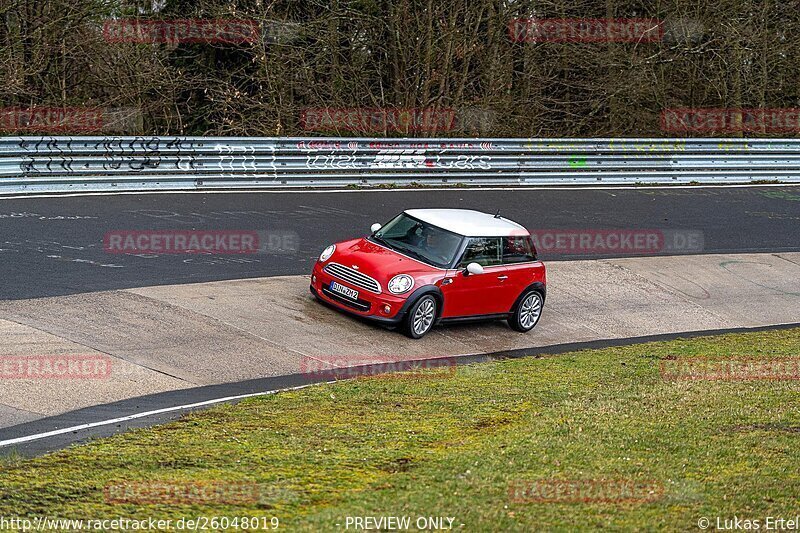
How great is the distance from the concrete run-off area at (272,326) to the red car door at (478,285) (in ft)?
1.43

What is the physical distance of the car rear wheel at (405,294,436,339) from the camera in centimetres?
1304

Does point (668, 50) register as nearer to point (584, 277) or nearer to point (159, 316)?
point (584, 277)

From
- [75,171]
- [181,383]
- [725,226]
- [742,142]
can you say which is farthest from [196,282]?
[742,142]

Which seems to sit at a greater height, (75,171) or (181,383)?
(75,171)

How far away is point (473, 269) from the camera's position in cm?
1355

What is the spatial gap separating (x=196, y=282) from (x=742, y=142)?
1969 centimetres

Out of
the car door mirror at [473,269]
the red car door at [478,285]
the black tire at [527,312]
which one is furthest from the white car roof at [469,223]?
the black tire at [527,312]

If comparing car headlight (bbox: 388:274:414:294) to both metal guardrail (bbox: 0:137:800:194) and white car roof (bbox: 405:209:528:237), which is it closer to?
white car roof (bbox: 405:209:528:237)

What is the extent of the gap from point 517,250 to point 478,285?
3.33 ft

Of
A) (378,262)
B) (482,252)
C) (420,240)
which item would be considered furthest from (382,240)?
(482,252)

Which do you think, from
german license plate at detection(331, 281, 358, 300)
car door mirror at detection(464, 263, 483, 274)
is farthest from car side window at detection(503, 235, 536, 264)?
german license plate at detection(331, 281, 358, 300)

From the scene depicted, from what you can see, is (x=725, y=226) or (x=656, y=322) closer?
(x=656, y=322)

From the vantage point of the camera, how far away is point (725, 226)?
2261 centimetres

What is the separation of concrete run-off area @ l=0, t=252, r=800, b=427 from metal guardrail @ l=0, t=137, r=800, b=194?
6852 millimetres
